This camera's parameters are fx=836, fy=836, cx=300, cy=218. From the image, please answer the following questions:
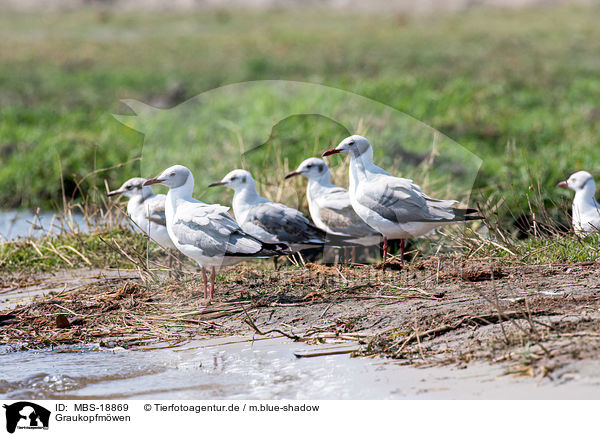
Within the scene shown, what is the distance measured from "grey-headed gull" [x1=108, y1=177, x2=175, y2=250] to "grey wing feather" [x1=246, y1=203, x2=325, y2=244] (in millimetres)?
919

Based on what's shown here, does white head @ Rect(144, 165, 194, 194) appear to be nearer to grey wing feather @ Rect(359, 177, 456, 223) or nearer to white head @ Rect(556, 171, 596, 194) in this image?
grey wing feather @ Rect(359, 177, 456, 223)

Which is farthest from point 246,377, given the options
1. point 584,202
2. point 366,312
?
point 584,202

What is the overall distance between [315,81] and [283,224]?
12758 millimetres

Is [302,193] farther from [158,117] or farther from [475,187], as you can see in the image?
[158,117]

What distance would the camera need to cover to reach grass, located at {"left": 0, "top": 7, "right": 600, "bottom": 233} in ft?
39.6

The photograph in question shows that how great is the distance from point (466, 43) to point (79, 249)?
66.5 ft

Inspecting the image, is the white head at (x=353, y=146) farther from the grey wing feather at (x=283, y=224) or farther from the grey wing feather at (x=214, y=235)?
the grey wing feather at (x=214, y=235)

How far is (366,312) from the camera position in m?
5.63

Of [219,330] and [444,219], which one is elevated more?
[444,219]

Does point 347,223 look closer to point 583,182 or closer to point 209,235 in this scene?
point 209,235

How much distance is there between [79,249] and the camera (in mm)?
8531

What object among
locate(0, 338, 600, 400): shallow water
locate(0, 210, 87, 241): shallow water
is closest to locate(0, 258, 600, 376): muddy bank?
locate(0, 338, 600, 400): shallow water
